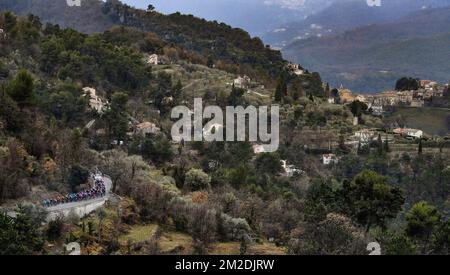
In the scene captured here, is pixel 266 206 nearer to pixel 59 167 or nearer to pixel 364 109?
pixel 59 167

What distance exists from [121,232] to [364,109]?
44166 mm

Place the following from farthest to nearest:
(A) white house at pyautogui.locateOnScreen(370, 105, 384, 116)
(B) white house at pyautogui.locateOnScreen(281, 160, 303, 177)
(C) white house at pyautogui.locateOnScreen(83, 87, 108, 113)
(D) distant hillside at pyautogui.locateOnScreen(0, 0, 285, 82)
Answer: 1. (D) distant hillside at pyautogui.locateOnScreen(0, 0, 285, 82)
2. (A) white house at pyautogui.locateOnScreen(370, 105, 384, 116)
3. (C) white house at pyautogui.locateOnScreen(83, 87, 108, 113)
4. (B) white house at pyautogui.locateOnScreen(281, 160, 303, 177)

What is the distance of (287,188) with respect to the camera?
3109 cm

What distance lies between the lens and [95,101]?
1460 inches

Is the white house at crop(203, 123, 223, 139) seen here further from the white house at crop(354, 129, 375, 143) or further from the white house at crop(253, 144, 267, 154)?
the white house at crop(354, 129, 375, 143)

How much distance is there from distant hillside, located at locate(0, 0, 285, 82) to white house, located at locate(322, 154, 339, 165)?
2013cm

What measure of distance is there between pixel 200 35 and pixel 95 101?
36247mm

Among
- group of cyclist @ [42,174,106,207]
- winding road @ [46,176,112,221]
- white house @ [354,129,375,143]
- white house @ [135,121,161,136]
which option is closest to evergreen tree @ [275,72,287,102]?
white house @ [354,129,375,143]

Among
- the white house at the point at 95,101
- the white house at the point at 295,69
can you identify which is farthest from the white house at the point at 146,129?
the white house at the point at 295,69

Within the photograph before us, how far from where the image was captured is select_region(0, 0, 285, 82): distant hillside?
66938 millimetres

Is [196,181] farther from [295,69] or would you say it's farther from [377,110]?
[295,69]

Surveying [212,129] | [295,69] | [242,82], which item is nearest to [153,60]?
[242,82]
